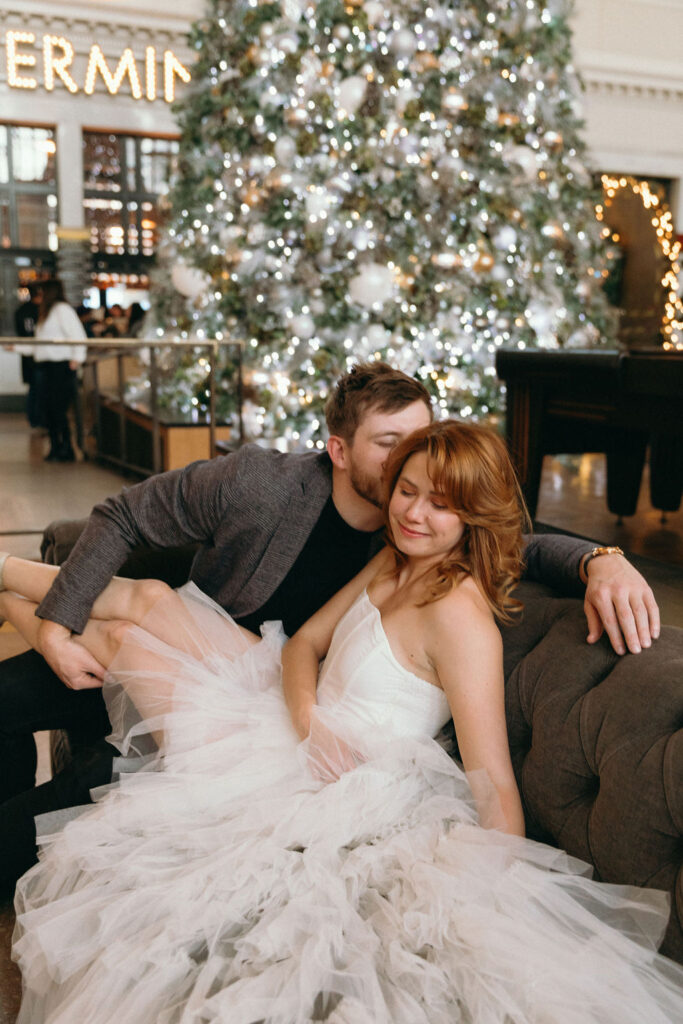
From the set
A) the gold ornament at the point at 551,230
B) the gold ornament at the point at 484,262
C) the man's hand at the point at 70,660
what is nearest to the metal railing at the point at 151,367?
the gold ornament at the point at 484,262

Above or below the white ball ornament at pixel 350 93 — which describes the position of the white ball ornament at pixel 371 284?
below

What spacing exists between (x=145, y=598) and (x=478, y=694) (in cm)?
91

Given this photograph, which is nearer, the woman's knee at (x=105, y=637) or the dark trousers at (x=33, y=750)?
the dark trousers at (x=33, y=750)

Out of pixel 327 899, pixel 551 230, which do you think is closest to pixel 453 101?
pixel 551 230

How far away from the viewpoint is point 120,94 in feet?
33.7

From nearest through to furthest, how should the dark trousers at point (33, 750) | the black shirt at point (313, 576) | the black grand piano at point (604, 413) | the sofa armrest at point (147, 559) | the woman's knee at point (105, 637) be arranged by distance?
the dark trousers at point (33, 750) → the woman's knee at point (105, 637) → the black shirt at point (313, 576) → the sofa armrest at point (147, 559) → the black grand piano at point (604, 413)

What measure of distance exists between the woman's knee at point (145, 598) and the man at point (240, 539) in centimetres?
9

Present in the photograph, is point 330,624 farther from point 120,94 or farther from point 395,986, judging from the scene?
point 120,94

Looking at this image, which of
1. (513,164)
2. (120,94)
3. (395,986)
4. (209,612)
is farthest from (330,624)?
(120,94)

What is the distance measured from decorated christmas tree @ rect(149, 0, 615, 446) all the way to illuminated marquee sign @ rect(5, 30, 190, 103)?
10.9 feet

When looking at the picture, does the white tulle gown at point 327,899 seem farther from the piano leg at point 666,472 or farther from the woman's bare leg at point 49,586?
the piano leg at point 666,472

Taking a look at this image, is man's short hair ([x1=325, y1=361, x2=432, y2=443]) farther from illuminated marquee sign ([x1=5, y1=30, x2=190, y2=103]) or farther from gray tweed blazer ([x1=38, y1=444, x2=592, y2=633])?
illuminated marquee sign ([x1=5, y1=30, x2=190, y2=103])

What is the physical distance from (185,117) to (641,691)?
22.8 ft

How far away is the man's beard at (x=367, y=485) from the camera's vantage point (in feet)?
6.98
